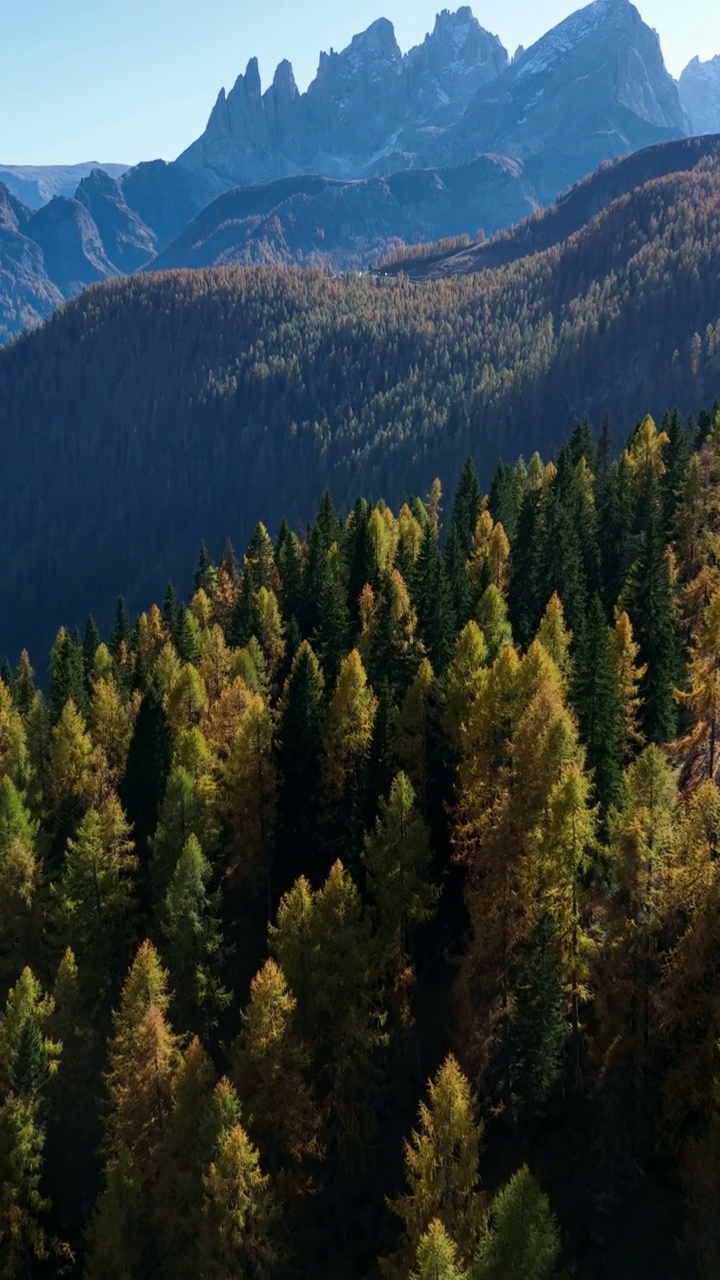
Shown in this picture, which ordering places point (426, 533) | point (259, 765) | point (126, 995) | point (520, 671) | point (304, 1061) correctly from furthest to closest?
point (426, 533) < point (259, 765) < point (520, 671) < point (126, 995) < point (304, 1061)


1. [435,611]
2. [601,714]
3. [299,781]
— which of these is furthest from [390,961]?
[435,611]

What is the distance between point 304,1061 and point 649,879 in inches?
642

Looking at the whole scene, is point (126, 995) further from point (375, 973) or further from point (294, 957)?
point (375, 973)

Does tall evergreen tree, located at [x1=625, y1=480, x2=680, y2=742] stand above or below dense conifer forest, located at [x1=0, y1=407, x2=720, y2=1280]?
above

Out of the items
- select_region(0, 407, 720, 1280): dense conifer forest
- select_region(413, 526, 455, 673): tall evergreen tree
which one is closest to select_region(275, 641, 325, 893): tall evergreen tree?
select_region(0, 407, 720, 1280): dense conifer forest

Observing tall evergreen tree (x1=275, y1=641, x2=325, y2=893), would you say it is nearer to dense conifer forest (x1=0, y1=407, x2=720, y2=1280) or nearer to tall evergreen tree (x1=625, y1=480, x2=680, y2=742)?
dense conifer forest (x1=0, y1=407, x2=720, y2=1280)

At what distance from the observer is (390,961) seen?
46031 mm

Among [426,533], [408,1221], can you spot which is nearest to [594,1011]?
[408,1221]

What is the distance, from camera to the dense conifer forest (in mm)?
36438

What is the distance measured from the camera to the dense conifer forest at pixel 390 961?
3644cm

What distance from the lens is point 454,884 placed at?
4956cm

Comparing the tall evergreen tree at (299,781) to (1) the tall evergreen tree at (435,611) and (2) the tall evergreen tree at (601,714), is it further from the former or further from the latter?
(2) the tall evergreen tree at (601,714)

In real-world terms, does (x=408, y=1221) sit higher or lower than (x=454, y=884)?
lower

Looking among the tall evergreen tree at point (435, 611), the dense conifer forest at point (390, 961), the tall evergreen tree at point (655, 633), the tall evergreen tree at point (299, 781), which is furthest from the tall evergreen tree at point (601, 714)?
the tall evergreen tree at point (299, 781)
